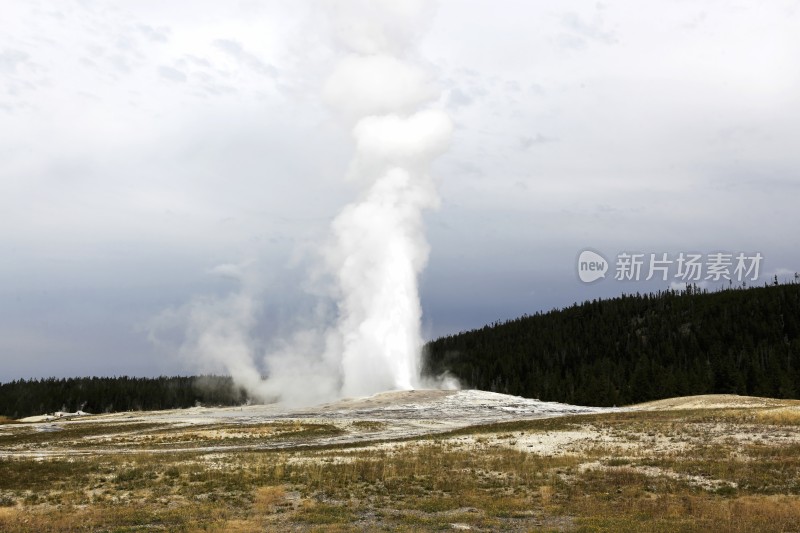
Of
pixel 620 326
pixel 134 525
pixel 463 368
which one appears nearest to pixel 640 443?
pixel 134 525

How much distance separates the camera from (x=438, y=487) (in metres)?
26.0

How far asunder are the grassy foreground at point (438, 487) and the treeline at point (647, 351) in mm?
77923

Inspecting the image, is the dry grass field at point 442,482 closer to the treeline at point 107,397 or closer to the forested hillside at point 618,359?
the forested hillside at point 618,359

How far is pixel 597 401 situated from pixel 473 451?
287 ft

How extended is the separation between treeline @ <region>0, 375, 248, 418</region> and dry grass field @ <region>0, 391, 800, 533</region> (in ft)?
459

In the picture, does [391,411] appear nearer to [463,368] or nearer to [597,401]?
[597,401]

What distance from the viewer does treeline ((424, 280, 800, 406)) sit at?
113312mm

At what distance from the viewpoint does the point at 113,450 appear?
47094 millimetres

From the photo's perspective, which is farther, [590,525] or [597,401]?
[597,401]

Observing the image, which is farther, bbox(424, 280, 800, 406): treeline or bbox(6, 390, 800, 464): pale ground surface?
bbox(424, 280, 800, 406): treeline

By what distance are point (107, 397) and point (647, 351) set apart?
154 m

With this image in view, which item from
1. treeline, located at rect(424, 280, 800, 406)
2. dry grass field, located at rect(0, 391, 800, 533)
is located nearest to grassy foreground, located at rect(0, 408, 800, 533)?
dry grass field, located at rect(0, 391, 800, 533)

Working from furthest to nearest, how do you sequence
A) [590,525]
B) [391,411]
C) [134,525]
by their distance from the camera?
[391,411], [134,525], [590,525]

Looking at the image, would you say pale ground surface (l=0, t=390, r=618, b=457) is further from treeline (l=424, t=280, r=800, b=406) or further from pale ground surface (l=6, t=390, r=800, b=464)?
treeline (l=424, t=280, r=800, b=406)
